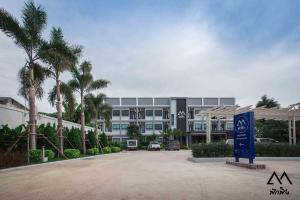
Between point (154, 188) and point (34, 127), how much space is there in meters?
14.5

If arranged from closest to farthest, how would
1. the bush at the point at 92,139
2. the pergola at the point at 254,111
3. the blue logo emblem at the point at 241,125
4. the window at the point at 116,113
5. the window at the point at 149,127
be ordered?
the blue logo emblem at the point at 241,125
the pergola at the point at 254,111
the bush at the point at 92,139
the window at the point at 116,113
the window at the point at 149,127

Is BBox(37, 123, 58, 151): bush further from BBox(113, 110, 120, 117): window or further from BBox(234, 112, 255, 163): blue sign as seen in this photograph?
BBox(113, 110, 120, 117): window

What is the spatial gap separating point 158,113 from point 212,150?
2457 inches

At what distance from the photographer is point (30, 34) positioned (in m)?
24.3

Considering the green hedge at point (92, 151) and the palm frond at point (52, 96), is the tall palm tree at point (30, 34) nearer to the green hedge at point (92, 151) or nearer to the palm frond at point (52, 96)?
the palm frond at point (52, 96)

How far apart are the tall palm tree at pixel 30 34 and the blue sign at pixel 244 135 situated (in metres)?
11.9

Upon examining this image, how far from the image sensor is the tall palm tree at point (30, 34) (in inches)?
907

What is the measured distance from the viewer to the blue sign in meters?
19.2

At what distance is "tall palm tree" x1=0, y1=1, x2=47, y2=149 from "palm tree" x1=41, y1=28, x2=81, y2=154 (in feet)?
2.60

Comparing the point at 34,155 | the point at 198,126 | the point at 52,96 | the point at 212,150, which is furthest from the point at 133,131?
the point at 34,155

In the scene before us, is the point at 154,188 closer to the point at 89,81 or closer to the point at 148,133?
the point at 89,81

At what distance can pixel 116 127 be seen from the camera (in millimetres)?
87812

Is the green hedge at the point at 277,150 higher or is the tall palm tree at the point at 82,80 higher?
the tall palm tree at the point at 82,80

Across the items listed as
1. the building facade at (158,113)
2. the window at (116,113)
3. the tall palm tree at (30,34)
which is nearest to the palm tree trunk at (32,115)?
the tall palm tree at (30,34)
